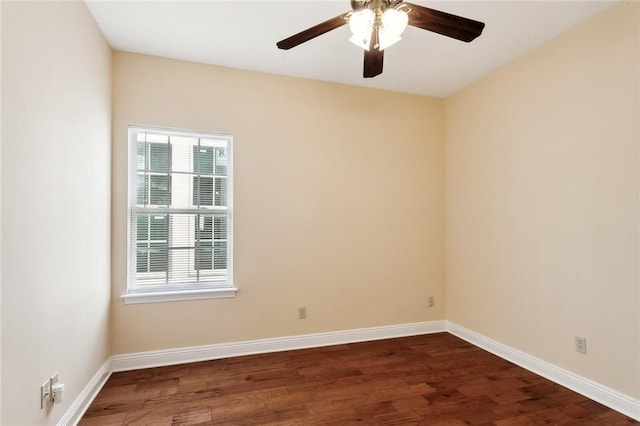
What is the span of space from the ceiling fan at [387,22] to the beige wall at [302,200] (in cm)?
150

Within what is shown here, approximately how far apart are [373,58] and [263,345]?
265 cm

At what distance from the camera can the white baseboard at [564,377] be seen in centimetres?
211

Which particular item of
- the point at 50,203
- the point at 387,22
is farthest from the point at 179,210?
the point at 387,22

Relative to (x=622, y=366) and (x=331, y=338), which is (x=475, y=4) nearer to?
(x=622, y=366)

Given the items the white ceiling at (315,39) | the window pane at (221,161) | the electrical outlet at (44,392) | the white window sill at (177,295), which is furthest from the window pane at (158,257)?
the white ceiling at (315,39)

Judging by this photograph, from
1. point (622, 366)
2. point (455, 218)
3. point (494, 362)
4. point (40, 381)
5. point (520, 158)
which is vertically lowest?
point (494, 362)

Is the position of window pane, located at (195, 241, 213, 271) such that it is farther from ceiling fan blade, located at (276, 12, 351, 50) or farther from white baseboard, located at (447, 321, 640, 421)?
white baseboard, located at (447, 321, 640, 421)

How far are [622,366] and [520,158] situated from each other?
1694mm

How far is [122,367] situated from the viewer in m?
2.73

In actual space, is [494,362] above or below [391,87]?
below

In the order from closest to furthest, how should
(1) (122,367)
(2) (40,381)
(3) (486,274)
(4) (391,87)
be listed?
(2) (40,381), (1) (122,367), (3) (486,274), (4) (391,87)

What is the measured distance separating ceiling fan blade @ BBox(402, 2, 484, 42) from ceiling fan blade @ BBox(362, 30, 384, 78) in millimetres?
201

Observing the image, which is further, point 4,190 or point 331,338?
point 331,338

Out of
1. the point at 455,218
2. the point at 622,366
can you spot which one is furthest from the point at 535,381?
the point at 455,218
